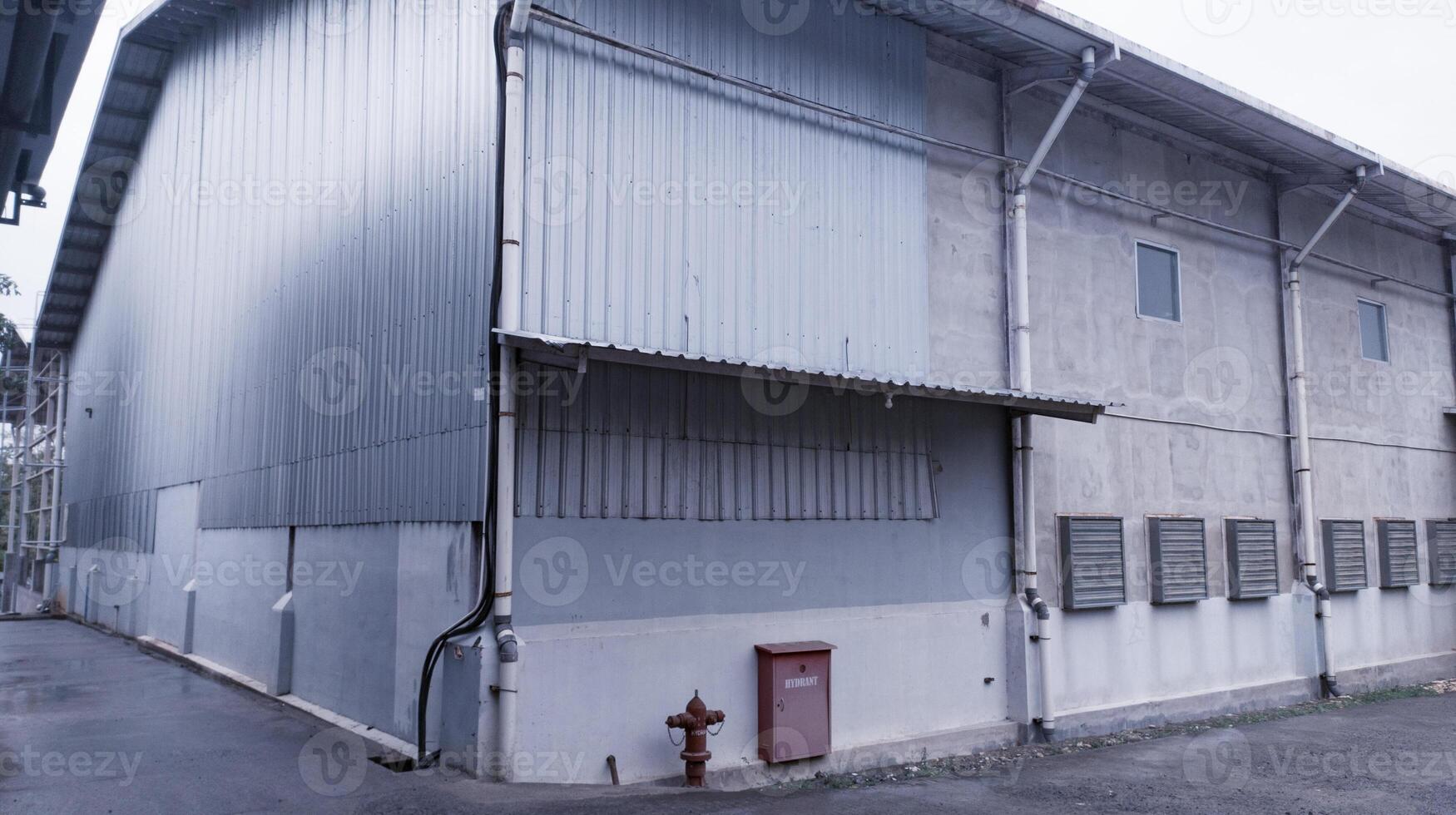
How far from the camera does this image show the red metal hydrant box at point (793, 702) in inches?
367

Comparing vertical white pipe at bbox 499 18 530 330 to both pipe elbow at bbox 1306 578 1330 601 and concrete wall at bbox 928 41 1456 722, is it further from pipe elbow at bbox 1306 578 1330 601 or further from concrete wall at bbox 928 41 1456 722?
pipe elbow at bbox 1306 578 1330 601

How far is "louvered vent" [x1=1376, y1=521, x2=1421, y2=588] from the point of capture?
16.1 meters

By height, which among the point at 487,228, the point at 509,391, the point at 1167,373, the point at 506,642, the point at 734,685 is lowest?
the point at 734,685

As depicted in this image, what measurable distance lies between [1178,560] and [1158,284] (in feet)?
11.2

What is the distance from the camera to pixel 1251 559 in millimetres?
14008

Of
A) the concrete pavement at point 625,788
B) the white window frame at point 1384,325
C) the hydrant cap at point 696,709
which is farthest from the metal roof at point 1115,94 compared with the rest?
the concrete pavement at point 625,788

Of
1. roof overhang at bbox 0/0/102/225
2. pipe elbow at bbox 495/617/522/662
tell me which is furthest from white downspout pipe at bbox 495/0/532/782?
roof overhang at bbox 0/0/102/225

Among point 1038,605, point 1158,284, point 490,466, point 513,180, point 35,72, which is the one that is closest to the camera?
point 35,72

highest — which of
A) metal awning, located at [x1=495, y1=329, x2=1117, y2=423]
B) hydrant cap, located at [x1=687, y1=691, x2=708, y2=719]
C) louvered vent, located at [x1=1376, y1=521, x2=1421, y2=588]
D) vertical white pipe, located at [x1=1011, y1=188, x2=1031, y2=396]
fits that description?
vertical white pipe, located at [x1=1011, y1=188, x2=1031, y2=396]

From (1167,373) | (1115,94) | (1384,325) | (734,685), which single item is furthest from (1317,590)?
(734,685)

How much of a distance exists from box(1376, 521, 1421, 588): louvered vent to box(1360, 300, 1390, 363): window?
8.37ft

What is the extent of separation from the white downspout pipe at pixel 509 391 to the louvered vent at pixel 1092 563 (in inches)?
254

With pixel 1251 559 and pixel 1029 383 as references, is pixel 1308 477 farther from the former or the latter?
pixel 1029 383

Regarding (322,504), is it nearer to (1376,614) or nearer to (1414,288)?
(1376,614)
